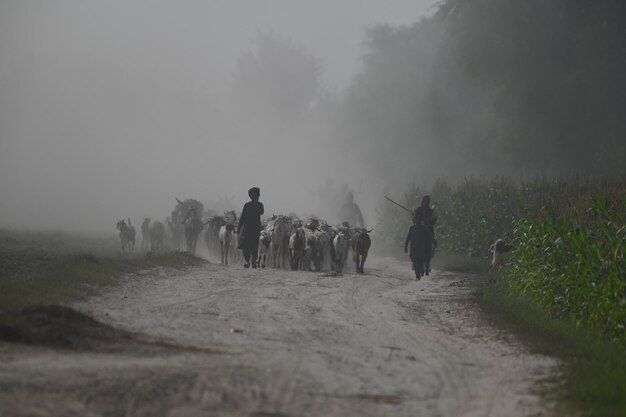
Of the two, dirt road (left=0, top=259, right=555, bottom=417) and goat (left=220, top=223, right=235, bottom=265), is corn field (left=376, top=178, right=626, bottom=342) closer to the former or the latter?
dirt road (left=0, top=259, right=555, bottom=417)

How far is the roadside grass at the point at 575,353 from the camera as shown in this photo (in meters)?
8.44

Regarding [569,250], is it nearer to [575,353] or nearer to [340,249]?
[575,353]

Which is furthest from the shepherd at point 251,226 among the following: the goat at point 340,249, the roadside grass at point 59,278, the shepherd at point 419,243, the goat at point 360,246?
the shepherd at point 419,243

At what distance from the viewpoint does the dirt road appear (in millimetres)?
7859

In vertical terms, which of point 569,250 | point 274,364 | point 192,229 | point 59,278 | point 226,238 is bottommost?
point 274,364

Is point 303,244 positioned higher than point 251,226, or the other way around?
point 251,226

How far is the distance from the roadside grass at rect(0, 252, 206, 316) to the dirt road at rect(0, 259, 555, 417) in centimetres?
73

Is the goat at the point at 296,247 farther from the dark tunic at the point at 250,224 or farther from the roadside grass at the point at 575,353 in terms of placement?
the roadside grass at the point at 575,353

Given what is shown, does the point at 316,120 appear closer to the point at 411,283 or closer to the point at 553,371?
the point at 411,283

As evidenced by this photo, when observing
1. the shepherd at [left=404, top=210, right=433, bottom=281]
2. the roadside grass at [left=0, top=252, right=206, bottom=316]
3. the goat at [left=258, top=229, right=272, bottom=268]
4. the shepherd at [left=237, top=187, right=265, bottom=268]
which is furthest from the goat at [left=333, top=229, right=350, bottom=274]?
the roadside grass at [left=0, top=252, right=206, bottom=316]

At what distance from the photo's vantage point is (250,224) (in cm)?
2595

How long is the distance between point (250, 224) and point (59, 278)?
9324 millimetres

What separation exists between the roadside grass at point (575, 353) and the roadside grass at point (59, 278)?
6154 millimetres

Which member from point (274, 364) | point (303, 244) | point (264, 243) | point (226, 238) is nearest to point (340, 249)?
point (303, 244)
